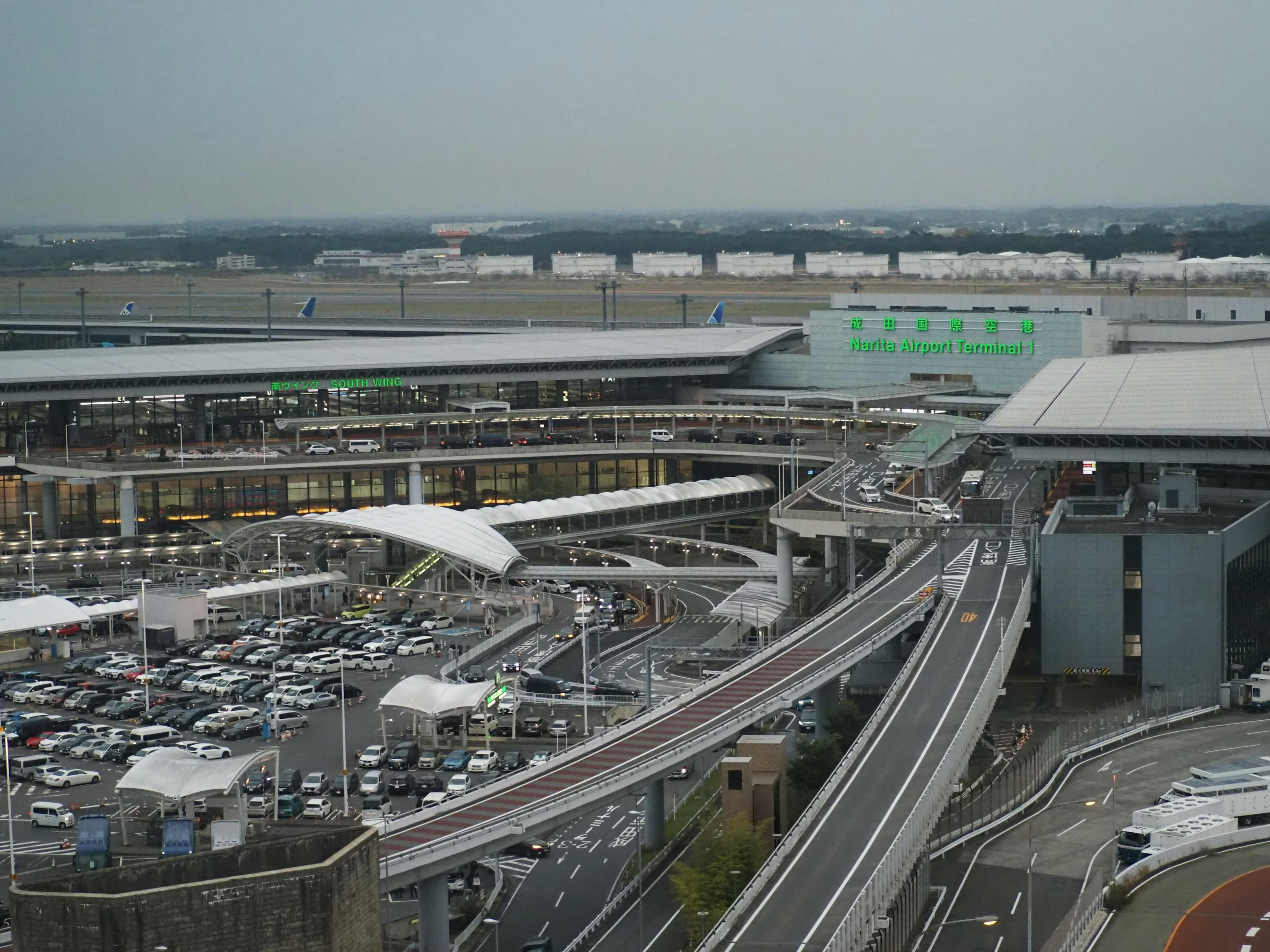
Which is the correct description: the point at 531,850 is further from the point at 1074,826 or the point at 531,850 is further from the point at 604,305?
the point at 604,305

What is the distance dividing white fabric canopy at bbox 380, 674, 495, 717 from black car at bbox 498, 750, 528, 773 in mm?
1317

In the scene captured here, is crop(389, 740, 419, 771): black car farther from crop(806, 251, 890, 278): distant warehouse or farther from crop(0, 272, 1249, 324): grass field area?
crop(806, 251, 890, 278): distant warehouse

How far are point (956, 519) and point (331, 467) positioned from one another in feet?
83.2

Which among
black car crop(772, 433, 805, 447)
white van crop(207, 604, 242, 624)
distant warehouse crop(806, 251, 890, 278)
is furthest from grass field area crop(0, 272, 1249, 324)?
white van crop(207, 604, 242, 624)

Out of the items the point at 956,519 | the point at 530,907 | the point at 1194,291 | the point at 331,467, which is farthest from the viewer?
the point at 1194,291

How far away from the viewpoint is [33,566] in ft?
189

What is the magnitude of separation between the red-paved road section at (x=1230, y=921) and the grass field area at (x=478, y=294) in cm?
9671

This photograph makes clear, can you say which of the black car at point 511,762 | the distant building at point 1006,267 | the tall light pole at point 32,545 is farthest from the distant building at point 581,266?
the black car at point 511,762

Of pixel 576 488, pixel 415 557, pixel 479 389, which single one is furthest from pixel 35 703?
pixel 479 389

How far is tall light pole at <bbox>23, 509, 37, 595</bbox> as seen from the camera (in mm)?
55469

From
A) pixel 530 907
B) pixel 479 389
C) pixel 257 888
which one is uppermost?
pixel 479 389

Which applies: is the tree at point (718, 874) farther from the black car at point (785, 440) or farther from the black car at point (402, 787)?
the black car at point (785, 440)

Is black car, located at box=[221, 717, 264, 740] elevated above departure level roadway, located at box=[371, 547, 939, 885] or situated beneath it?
situated beneath

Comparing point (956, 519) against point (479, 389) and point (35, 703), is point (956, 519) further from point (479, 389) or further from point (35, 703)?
point (479, 389)
